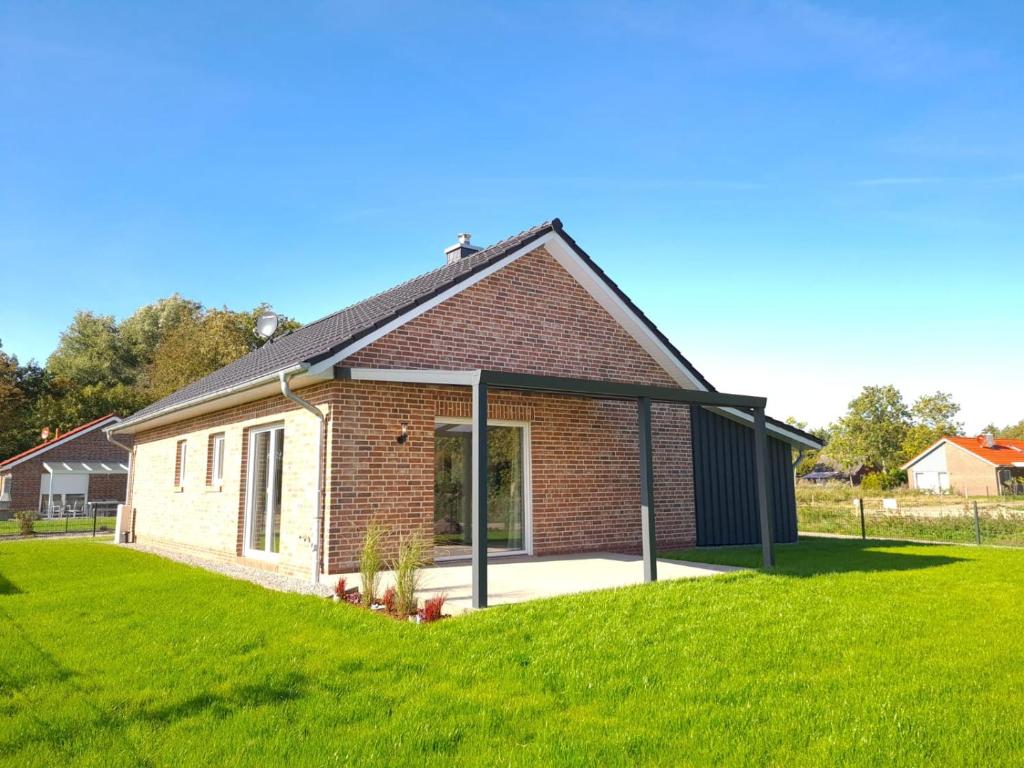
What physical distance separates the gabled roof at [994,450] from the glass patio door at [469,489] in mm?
56444

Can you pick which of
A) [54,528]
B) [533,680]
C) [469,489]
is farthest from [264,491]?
[54,528]

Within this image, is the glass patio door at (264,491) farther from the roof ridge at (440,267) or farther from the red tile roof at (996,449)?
the red tile roof at (996,449)

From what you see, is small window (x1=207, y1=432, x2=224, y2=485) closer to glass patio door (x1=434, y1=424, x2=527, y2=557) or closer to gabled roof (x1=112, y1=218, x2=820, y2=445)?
gabled roof (x1=112, y1=218, x2=820, y2=445)

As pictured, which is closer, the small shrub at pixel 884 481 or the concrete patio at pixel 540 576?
the concrete patio at pixel 540 576

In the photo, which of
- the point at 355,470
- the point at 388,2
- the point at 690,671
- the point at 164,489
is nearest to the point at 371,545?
A: the point at 355,470

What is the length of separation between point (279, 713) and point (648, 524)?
17.6 feet

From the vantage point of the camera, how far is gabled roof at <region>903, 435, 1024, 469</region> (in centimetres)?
5375

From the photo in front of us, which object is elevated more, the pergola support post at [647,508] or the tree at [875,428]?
the tree at [875,428]

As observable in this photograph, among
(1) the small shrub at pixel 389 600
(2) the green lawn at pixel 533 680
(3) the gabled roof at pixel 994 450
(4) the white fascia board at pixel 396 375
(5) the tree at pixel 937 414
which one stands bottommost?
(2) the green lawn at pixel 533 680

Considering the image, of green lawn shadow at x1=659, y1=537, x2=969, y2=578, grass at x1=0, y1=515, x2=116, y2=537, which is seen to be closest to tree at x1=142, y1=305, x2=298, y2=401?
grass at x1=0, y1=515, x2=116, y2=537

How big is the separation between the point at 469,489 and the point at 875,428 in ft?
238

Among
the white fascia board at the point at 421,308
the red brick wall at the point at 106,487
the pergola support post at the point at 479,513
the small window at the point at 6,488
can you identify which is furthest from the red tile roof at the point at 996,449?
the small window at the point at 6,488

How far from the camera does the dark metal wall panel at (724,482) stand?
44.3 ft

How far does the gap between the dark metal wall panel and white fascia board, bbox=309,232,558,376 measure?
4715 mm
